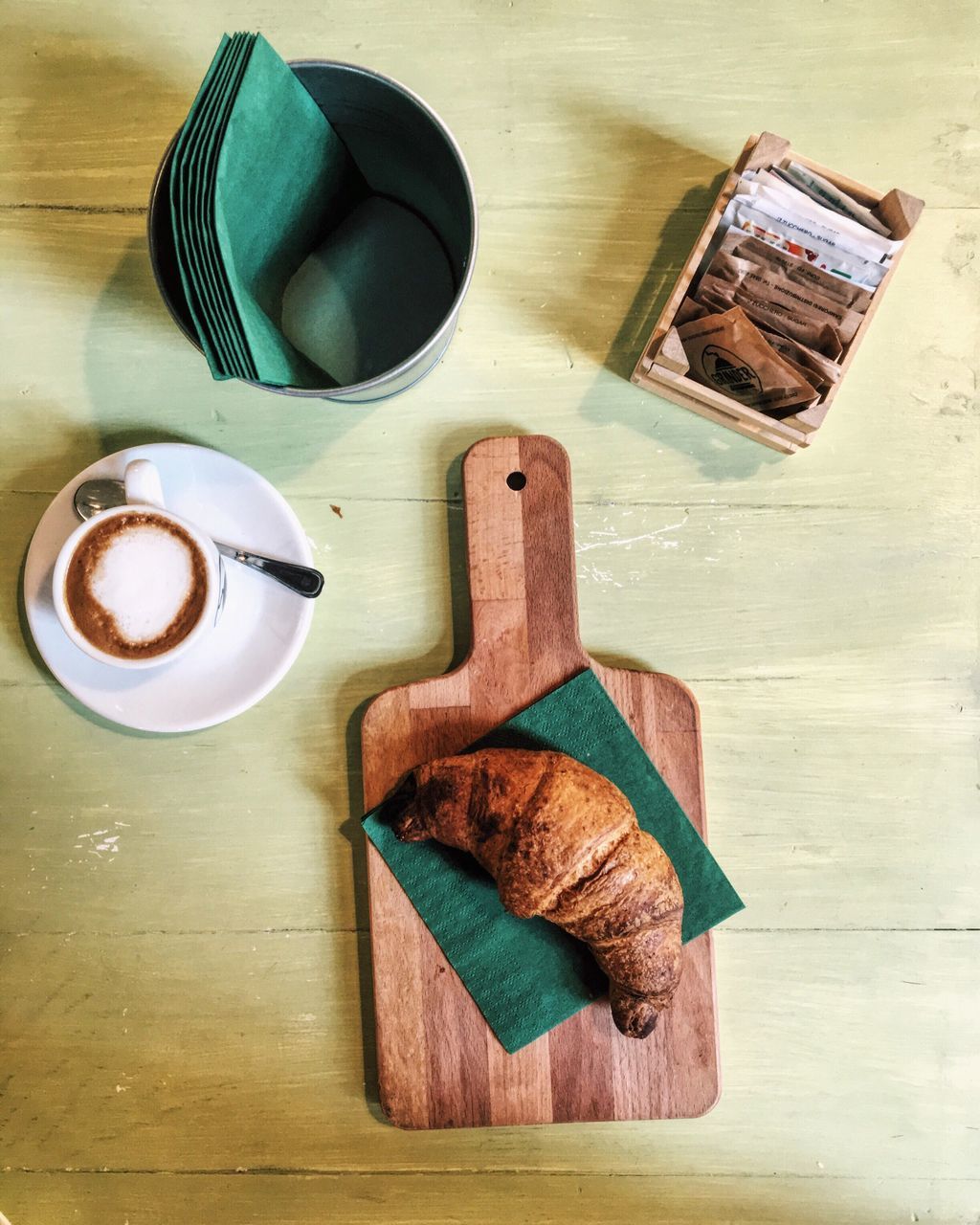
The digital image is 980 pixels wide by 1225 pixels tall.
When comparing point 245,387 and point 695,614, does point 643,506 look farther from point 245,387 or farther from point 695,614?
point 245,387

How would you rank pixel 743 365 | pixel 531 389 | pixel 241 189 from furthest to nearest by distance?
pixel 531 389 < pixel 743 365 < pixel 241 189

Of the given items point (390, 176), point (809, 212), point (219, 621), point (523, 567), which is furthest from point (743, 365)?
point (219, 621)

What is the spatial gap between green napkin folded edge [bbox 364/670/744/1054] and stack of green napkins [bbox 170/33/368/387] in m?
0.46

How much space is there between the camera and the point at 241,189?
77cm

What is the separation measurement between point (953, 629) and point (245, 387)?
911 millimetres

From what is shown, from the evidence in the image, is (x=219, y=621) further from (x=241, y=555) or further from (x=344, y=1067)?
(x=344, y=1067)

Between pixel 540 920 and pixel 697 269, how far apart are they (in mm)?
756

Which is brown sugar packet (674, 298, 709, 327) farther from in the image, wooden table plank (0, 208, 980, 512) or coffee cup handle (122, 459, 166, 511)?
coffee cup handle (122, 459, 166, 511)

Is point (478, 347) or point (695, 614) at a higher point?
point (478, 347)

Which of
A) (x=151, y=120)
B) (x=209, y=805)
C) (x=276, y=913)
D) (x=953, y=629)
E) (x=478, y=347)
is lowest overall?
(x=276, y=913)

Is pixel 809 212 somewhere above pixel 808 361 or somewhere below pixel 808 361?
above

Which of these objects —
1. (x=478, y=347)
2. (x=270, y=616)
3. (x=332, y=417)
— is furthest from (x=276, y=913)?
(x=478, y=347)

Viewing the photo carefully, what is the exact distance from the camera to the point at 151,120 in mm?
1008

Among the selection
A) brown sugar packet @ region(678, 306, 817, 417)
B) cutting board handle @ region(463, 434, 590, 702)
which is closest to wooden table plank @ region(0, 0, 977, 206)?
brown sugar packet @ region(678, 306, 817, 417)
